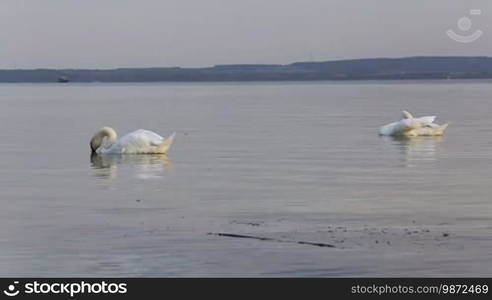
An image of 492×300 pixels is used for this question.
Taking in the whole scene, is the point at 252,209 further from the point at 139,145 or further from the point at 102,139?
the point at 102,139

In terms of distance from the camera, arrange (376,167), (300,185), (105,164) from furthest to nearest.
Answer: (105,164) → (376,167) → (300,185)

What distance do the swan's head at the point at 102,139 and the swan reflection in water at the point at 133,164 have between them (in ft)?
1.42

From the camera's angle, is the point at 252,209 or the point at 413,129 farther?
the point at 413,129

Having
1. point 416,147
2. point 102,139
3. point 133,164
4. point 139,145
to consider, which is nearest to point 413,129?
point 416,147

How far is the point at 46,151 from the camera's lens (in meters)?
33.6

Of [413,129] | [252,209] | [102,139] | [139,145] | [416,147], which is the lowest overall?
[252,209]

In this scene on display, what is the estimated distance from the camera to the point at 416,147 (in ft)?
111

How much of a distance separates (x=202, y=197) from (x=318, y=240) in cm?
535

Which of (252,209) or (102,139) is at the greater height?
(102,139)

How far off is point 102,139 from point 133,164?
160 inches

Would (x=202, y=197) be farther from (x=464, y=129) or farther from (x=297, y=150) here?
(x=464, y=129)

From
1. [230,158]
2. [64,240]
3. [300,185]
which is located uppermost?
[230,158]

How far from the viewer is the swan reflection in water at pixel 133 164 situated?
2627 centimetres

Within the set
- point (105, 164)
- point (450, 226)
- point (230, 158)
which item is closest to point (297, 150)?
point (230, 158)
